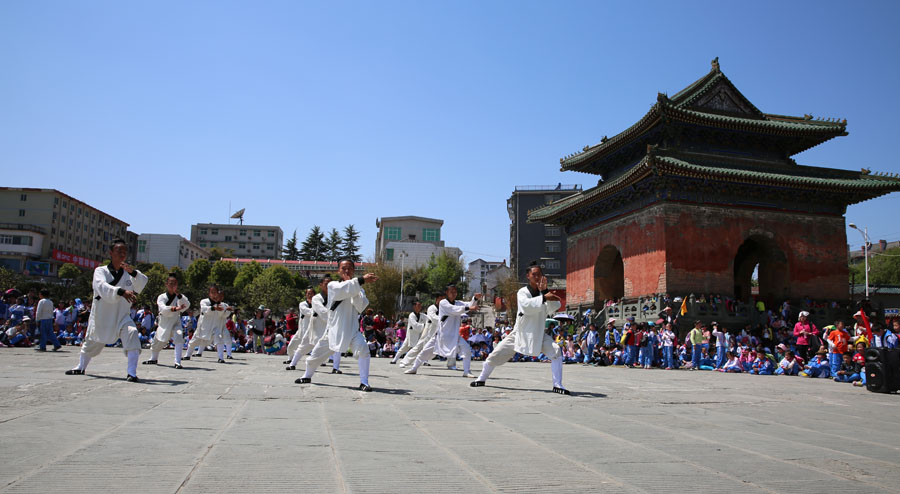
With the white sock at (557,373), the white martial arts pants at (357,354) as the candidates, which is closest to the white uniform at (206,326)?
the white martial arts pants at (357,354)

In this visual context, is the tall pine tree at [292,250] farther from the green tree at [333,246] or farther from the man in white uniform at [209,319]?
the man in white uniform at [209,319]

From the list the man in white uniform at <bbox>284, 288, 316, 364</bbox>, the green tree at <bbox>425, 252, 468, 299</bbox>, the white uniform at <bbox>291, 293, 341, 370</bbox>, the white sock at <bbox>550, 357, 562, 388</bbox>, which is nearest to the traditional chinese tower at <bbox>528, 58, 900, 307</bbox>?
the man in white uniform at <bbox>284, 288, 316, 364</bbox>

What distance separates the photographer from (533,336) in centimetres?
883

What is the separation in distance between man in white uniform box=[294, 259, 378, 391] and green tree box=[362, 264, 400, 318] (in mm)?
44346

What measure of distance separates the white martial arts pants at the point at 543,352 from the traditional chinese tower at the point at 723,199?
49.6 feet

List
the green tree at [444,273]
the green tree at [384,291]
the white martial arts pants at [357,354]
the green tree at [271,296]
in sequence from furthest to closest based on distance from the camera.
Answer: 1. the green tree at [444,273]
2. the green tree at [384,291]
3. the green tree at [271,296]
4. the white martial arts pants at [357,354]

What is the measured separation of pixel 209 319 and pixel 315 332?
8.83 feet

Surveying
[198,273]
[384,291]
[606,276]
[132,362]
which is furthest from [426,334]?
[198,273]

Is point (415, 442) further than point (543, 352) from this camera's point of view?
No

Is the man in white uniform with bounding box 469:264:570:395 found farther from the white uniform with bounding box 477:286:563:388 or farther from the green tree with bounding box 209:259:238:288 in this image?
the green tree with bounding box 209:259:238:288

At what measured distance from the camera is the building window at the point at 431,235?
266 feet

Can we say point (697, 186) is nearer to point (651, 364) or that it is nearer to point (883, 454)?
point (651, 364)

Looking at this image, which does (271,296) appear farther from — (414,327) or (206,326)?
(206,326)

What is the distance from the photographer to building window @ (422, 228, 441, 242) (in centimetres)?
8119
